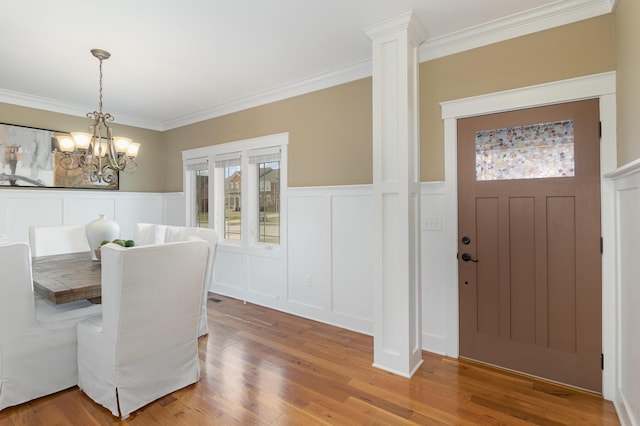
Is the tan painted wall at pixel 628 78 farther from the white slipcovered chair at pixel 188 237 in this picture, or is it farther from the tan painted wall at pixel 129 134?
the tan painted wall at pixel 129 134

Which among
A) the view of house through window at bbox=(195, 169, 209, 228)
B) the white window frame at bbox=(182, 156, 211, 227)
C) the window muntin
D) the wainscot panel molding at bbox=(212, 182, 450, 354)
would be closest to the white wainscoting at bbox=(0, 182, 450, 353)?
the wainscot panel molding at bbox=(212, 182, 450, 354)

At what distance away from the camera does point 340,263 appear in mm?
3361

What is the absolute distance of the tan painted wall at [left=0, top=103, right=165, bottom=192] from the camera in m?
3.94

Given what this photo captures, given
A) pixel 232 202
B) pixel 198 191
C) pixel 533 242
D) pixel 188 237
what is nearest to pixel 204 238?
pixel 188 237

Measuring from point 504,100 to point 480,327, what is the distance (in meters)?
1.76

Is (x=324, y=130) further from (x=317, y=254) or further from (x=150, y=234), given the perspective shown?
(x=150, y=234)

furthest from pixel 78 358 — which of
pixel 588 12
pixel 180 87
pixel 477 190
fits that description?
pixel 588 12

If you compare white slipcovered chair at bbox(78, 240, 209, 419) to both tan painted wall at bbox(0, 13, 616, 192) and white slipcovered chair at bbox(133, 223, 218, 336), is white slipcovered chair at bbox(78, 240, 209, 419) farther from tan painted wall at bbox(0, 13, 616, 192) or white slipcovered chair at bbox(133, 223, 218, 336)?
tan painted wall at bbox(0, 13, 616, 192)

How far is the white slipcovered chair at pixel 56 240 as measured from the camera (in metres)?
3.20

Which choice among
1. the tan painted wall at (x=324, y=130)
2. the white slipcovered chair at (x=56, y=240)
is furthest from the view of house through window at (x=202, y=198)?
the white slipcovered chair at (x=56, y=240)

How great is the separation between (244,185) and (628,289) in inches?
145

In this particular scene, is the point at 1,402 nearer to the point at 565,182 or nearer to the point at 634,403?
the point at 634,403

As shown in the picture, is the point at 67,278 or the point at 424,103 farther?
the point at 424,103

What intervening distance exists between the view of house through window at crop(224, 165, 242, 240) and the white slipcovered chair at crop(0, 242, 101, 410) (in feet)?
7.52
